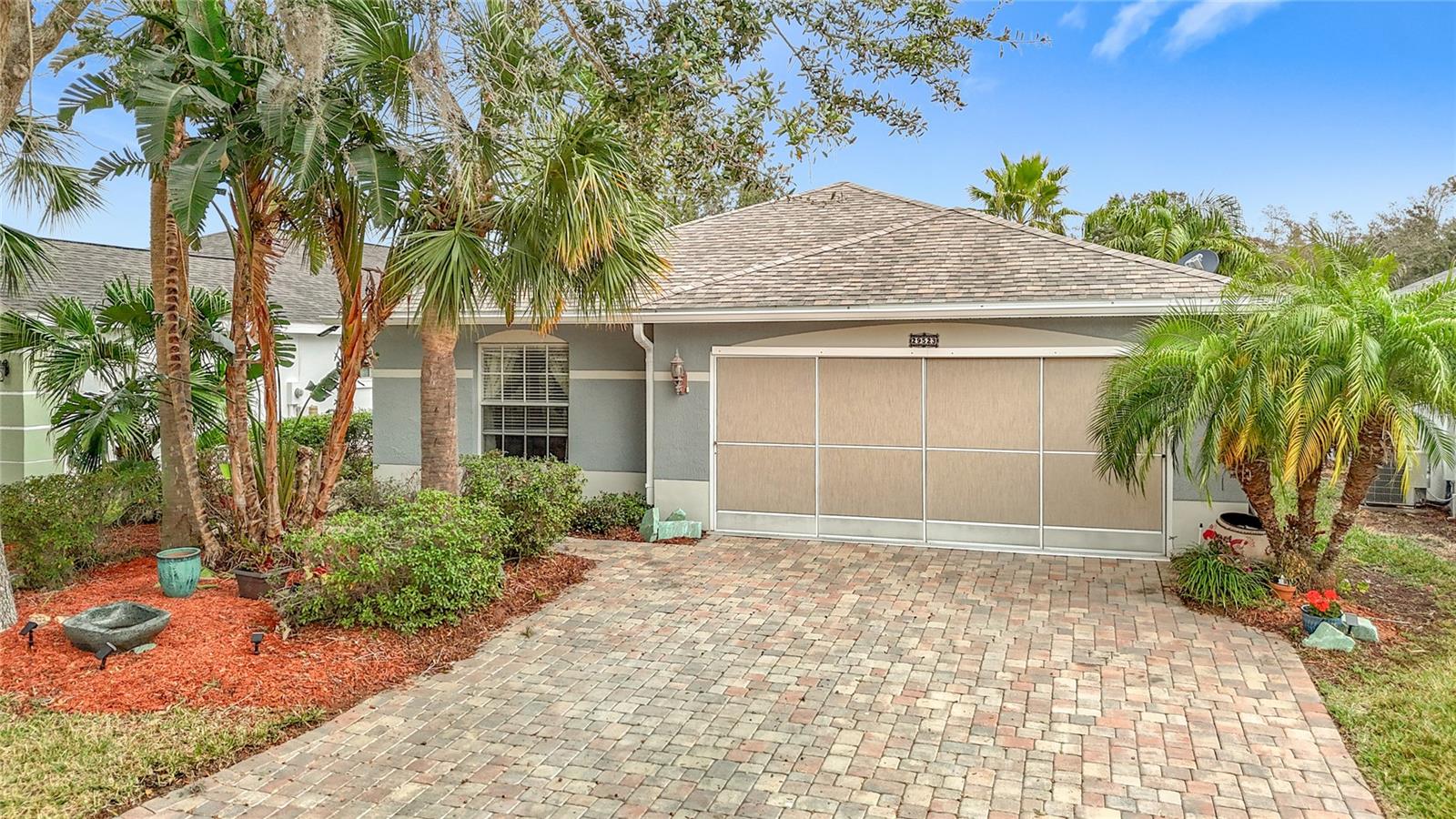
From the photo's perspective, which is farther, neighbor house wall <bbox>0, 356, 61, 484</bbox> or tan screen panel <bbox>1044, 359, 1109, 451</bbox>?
neighbor house wall <bbox>0, 356, 61, 484</bbox>

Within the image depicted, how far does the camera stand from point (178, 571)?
7.51 m

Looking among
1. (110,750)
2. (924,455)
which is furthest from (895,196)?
(110,750)

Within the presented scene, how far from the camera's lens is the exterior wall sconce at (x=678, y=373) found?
1070cm

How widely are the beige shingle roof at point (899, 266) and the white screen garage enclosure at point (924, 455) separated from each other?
2.51 feet

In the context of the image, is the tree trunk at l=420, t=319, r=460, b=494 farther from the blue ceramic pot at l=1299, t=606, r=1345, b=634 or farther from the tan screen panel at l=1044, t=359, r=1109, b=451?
the blue ceramic pot at l=1299, t=606, r=1345, b=634

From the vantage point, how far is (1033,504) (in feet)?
32.2

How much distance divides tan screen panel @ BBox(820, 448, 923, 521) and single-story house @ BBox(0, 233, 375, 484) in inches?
245

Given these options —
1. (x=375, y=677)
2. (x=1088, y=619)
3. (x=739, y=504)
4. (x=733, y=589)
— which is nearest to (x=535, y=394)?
(x=739, y=504)

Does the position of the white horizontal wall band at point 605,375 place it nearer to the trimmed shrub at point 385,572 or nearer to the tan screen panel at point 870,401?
the tan screen panel at point 870,401

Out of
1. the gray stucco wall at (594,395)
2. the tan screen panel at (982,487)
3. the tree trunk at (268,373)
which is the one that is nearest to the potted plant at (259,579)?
the tree trunk at (268,373)

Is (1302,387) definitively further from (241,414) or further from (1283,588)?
(241,414)

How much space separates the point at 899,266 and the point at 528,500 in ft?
17.0

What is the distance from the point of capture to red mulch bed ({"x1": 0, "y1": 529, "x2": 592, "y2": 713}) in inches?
220

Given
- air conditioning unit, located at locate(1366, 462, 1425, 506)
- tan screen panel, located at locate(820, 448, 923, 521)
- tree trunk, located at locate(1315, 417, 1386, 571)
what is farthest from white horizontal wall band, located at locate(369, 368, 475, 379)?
air conditioning unit, located at locate(1366, 462, 1425, 506)
